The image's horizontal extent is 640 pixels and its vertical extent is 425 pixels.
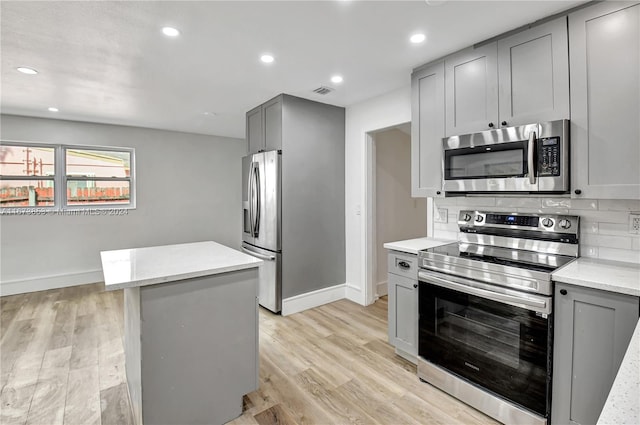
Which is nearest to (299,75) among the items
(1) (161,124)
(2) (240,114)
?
(2) (240,114)

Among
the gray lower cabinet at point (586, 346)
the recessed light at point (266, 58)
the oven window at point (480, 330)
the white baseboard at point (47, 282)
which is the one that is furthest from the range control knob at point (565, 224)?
the white baseboard at point (47, 282)

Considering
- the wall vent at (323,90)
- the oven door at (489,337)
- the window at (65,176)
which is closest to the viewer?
the oven door at (489,337)

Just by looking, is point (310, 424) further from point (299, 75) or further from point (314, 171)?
point (299, 75)

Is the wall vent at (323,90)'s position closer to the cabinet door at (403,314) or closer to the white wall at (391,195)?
the white wall at (391,195)

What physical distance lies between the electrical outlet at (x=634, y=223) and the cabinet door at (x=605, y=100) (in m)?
0.31

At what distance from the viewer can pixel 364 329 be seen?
321 cm

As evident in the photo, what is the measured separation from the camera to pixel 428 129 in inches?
105

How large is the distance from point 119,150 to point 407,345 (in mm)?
5269

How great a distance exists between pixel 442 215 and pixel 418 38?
1.53 metres

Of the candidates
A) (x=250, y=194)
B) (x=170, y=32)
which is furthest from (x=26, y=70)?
(x=250, y=194)

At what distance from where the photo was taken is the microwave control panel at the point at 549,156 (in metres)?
1.92

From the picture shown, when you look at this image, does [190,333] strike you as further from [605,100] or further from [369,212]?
[605,100]

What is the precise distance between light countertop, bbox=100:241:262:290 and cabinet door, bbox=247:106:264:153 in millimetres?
1885

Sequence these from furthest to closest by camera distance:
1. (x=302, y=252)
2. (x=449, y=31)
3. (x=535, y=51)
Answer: (x=302, y=252) → (x=449, y=31) → (x=535, y=51)
